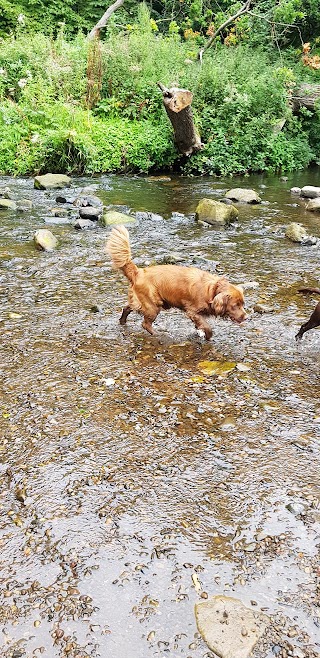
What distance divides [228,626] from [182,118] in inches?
579

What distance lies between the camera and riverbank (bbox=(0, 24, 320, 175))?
15.1 meters

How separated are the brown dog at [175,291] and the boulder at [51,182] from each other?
27.3 ft

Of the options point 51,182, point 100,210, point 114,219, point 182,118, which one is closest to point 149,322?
point 114,219

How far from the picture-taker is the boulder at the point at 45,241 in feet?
29.0

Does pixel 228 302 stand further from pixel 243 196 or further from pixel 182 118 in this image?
pixel 182 118

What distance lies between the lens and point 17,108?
51.2ft

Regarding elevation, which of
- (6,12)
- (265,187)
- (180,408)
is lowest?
(265,187)

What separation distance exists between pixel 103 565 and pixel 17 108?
15142 mm

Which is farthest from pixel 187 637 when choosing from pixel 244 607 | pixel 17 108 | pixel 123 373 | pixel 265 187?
pixel 17 108

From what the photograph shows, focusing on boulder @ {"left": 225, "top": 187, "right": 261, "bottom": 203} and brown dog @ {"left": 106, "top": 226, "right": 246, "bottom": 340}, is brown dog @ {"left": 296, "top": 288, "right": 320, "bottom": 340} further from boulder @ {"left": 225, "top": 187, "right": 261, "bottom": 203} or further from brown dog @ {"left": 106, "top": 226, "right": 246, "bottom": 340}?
boulder @ {"left": 225, "top": 187, "right": 261, "bottom": 203}

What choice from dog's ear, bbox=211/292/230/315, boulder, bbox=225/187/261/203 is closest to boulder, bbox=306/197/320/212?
boulder, bbox=225/187/261/203

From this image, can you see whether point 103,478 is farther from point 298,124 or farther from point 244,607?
point 298,124

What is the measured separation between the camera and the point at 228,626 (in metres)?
2.66

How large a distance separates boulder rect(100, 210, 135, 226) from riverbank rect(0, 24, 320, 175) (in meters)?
4.95
